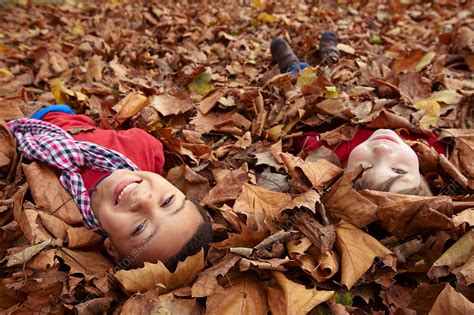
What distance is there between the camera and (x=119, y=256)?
1.90 metres

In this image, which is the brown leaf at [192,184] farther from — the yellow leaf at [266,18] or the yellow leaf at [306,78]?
the yellow leaf at [266,18]

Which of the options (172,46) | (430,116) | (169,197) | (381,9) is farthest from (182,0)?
(169,197)

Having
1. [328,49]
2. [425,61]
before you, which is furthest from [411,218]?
[328,49]

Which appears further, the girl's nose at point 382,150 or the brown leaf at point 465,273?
the girl's nose at point 382,150

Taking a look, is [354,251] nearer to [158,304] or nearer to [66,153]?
[158,304]

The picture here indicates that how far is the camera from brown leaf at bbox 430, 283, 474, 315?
4.47 feet

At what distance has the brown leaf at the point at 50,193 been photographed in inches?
81.3

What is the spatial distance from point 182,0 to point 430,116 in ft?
14.2

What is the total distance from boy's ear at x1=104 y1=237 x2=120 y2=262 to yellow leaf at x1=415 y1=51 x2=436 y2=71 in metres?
2.78

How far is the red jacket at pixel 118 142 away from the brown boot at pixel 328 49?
1947 mm

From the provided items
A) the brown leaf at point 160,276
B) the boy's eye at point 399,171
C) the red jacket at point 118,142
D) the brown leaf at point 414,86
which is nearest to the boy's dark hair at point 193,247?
the brown leaf at point 160,276

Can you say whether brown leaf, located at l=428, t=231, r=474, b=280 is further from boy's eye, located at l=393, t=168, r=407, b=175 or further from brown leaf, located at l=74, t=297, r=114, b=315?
brown leaf, located at l=74, t=297, r=114, b=315

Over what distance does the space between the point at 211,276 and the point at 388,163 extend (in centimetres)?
111

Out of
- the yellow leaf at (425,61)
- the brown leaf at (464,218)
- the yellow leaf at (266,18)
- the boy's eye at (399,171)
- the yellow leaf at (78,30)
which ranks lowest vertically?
the yellow leaf at (266,18)
